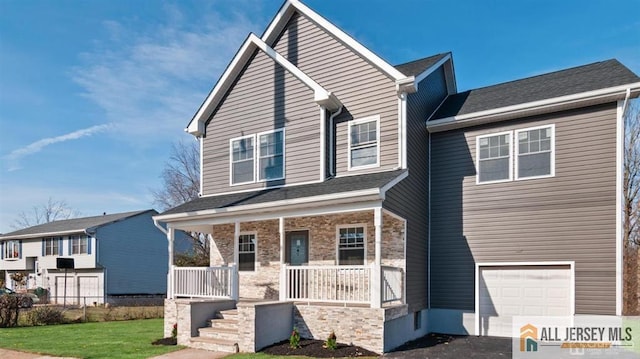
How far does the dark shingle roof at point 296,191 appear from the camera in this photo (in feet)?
36.8

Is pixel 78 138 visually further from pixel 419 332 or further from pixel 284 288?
pixel 419 332

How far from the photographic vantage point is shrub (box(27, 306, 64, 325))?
17.3 meters

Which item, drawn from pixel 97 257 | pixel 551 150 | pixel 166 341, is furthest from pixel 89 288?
pixel 551 150

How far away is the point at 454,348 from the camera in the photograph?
424 inches

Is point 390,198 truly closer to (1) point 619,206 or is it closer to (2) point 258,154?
(2) point 258,154

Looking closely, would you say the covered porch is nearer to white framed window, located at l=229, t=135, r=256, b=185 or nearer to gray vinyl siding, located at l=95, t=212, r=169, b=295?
white framed window, located at l=229, t=135, r=256, b=185

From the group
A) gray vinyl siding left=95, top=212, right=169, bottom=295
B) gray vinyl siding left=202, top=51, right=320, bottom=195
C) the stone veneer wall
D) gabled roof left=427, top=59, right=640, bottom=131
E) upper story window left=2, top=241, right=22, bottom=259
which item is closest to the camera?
gabled roof left=427, top=59, right=640, bottom=131

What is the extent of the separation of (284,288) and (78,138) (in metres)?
22.0

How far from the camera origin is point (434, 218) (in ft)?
44.5

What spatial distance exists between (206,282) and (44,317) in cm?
861

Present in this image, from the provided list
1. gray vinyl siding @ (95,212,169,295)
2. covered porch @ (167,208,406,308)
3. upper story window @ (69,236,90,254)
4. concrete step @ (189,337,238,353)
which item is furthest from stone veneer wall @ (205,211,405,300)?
upper story window @ (69,236,90,254)

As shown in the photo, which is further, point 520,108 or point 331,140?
point 331,140

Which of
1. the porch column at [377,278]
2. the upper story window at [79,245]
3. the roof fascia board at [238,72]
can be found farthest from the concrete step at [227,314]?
the upper story window at [79,245]

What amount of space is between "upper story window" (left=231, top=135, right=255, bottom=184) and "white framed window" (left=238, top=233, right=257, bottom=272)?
5.88ft
